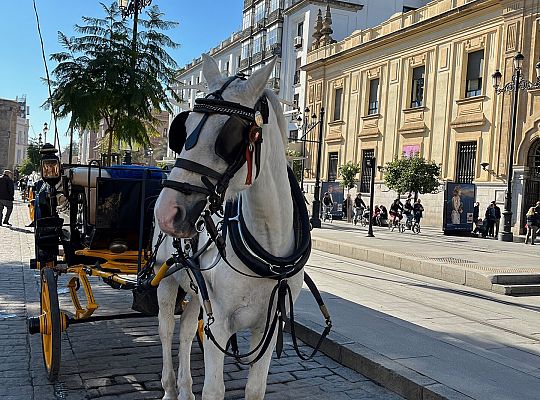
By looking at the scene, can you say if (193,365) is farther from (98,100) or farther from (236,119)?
(98,100)

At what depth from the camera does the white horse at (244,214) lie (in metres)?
2.36

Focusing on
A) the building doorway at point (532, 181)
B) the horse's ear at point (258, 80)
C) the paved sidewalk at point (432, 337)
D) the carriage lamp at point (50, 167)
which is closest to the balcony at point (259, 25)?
the building doorway at point (532, 181)

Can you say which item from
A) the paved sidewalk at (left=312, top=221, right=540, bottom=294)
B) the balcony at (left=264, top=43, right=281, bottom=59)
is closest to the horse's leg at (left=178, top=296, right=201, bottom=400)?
the paved sidewalk at (left=312, top=221, right=540, bottom=294)

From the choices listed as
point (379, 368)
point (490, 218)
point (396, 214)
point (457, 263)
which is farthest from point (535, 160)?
point (379, 368)

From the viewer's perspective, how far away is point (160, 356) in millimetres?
5219

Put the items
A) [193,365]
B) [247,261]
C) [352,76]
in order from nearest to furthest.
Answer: [247,261]
[193,365]
[352,76]

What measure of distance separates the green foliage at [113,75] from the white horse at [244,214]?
36.6 feet

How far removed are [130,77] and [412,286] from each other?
8539 millimetres

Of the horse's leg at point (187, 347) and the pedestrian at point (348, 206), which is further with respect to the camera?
the pedestrian at point (348, 206)

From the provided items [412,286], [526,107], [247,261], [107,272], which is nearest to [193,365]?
[107,272]

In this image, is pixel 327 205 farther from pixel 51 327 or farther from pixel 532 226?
pixel 51 327

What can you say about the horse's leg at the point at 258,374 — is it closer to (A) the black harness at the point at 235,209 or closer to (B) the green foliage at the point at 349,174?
(A) the black harness at the point at 235,209

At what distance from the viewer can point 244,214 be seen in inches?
117

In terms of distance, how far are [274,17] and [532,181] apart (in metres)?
30.4
